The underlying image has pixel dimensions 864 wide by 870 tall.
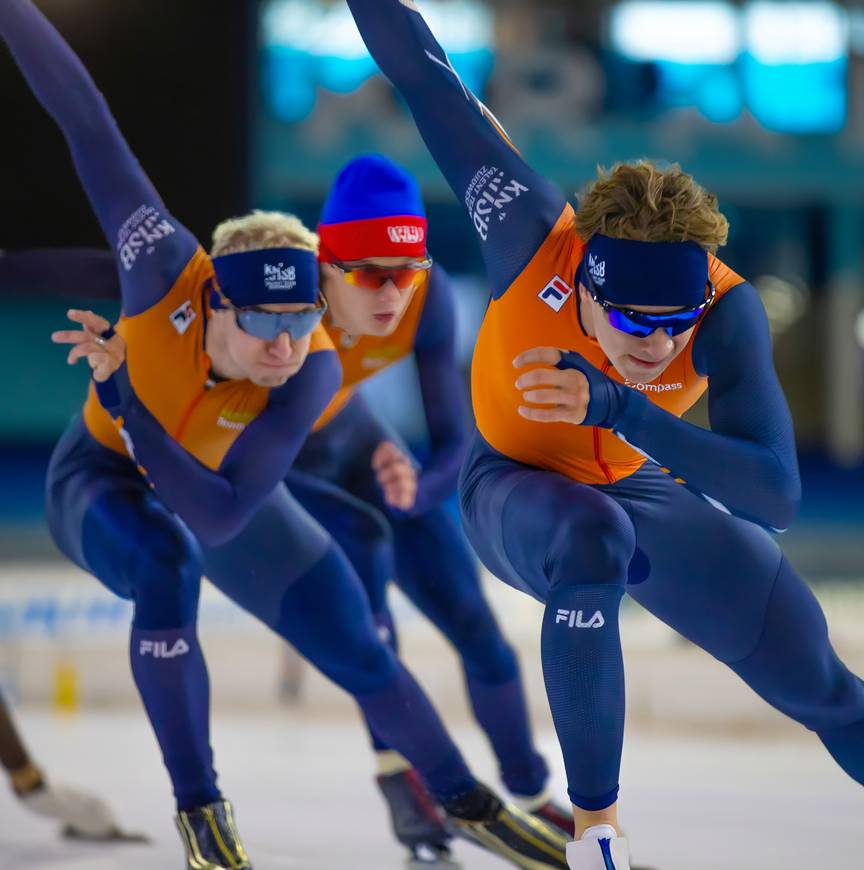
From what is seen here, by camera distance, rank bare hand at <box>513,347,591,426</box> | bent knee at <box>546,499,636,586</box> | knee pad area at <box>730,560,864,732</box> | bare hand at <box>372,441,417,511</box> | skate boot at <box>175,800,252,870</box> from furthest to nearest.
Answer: bare hand at <box>372,441,417,511</box>
skate boot at <box>175,800,252,870</box>
knee pad area at <box>730,560,864,732</box>
bent knee at <box>546,499,636,586</box>
bare hand at <box>513,347,591,426</box>

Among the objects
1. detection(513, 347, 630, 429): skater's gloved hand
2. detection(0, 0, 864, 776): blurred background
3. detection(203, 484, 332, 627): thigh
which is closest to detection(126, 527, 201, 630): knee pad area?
detection(203, 484, 332, 627): thigh

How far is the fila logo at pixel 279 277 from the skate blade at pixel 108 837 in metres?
1.70

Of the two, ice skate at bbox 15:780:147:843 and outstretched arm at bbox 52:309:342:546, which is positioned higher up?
outstretched arm at bbox 52:309:342:546

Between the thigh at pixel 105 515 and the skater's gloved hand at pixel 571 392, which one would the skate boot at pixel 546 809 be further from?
the skater's gloved hand at pixel 571 392

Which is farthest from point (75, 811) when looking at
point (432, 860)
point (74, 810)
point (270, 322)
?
point (270, 322)

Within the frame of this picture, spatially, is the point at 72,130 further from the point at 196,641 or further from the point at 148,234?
the point at 196,641

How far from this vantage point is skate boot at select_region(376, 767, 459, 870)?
152 inches

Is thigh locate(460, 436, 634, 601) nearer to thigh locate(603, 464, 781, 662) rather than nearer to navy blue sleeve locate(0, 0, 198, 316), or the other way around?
thigh locate(603, 464, 781, 662)

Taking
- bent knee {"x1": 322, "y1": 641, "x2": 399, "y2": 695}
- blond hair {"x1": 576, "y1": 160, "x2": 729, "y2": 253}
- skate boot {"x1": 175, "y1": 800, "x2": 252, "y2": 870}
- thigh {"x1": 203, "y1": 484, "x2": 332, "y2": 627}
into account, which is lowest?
skate boot {"x1": 175, "y1": 800, "x2": 252, "y2": 870}

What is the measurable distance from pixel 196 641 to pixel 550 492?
0.99m

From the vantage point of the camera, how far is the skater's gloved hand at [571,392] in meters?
2.64

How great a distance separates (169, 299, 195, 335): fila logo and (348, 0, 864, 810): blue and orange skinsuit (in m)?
0.74

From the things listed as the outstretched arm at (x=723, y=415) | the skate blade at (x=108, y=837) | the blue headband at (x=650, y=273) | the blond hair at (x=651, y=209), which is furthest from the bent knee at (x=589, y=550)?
the skate blade at (x=108, y=837)

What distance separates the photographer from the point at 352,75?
13.0 meters
